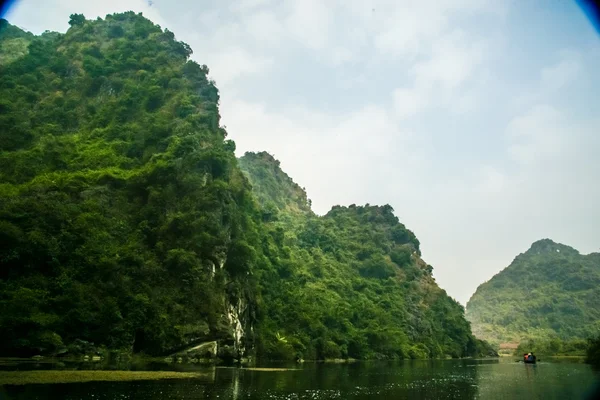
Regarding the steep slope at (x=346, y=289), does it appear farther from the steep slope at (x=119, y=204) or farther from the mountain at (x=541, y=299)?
the mountain at (x=541, y=299)

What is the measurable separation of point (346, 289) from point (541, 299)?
91364mm

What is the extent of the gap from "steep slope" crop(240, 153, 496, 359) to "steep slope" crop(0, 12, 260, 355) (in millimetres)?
9221

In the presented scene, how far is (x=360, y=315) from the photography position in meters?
78.4

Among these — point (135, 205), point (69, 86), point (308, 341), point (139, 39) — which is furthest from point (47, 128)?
point (308, 341)

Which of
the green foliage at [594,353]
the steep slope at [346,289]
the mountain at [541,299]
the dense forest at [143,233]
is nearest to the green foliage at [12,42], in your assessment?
the dense forest at [143,233]

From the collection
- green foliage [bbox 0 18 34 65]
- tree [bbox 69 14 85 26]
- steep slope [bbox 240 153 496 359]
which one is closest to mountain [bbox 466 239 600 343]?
steep slope [bbox 240 153 496 359]

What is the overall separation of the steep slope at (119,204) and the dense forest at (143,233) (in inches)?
5.6

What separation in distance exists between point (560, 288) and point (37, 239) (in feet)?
533

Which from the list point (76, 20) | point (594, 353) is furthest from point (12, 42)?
point (594, 353)

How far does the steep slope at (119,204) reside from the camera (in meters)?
30.3

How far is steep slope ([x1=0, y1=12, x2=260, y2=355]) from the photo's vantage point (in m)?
30.3

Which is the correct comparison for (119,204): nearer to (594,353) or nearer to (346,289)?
(594,353)

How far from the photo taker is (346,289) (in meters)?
87.2

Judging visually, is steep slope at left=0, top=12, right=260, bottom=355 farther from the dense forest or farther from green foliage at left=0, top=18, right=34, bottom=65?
green foliage at left=0, top=18, right=34, bottom=65
